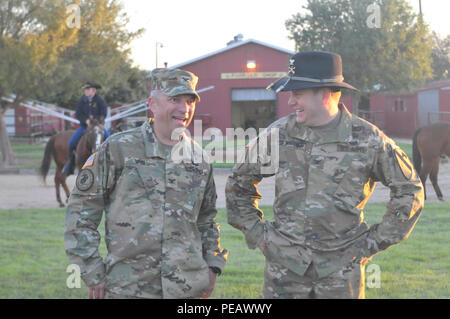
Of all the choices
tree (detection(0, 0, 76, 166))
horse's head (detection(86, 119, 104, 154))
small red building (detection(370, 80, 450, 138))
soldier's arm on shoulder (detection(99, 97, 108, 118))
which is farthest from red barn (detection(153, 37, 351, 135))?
horse's head (detection(86, 119, 104, 154))

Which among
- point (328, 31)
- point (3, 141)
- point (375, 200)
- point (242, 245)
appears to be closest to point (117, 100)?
point (328, 31)

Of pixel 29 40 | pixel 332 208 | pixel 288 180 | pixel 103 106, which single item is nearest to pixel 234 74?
pixel 29 40

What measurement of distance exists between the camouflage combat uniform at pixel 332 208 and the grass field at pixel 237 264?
262 cm

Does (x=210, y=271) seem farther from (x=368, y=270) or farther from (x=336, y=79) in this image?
(x=368, y=270)

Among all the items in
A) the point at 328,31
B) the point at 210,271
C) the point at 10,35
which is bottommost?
the point at 210,271

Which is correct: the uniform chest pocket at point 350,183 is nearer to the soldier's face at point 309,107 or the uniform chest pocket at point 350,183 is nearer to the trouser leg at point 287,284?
the soldier's face at point 309,107

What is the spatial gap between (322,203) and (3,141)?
67.6 ft

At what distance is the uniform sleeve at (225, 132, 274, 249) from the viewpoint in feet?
10.9

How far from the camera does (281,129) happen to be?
3248 millimetres

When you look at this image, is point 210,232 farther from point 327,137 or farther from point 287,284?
point 327,137

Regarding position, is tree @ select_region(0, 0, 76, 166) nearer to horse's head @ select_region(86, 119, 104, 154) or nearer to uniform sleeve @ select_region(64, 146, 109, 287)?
horse's head @ select_region(86, 119, 104, 154)

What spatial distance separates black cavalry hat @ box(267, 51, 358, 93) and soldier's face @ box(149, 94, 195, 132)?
1.76ft

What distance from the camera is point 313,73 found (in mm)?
3219
